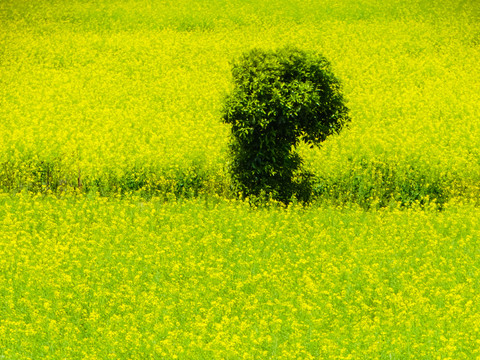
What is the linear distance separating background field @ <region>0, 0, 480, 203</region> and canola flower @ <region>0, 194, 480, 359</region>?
1.17m

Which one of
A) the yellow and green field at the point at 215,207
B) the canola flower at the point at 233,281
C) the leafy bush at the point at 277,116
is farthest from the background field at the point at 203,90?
the canola flower at the point at 233,281

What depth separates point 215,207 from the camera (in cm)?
1386

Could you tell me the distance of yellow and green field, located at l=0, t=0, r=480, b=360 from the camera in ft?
31.3

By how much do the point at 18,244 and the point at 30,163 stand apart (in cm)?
348

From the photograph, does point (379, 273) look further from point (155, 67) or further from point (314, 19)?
point (314, 19)

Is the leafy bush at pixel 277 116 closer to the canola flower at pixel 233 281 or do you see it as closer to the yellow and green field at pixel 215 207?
the yellow and green field at pixel 215 207

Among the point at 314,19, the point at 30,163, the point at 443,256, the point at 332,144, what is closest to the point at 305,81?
the point at 332,144

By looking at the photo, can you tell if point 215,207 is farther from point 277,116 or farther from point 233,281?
point 233,281

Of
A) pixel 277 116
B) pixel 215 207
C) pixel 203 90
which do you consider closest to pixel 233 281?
pixel 215 207

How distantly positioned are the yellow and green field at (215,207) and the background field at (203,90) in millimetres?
63

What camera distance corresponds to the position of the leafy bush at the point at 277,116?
47.0 feet

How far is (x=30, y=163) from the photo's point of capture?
15.7m

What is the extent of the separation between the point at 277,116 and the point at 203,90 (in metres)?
6.52

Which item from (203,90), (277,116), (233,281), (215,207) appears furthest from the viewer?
(203,90)
